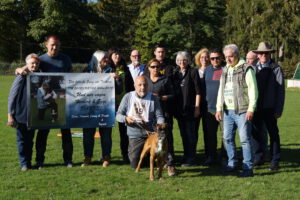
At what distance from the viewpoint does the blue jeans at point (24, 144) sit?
264 inches

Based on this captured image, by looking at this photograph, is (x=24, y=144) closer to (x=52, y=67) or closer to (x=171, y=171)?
(x=52, y=67)

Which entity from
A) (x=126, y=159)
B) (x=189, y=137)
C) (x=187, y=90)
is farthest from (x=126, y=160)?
(x=187, y=90)

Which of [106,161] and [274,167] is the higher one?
[106,161]

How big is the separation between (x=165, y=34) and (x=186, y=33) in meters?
3.45

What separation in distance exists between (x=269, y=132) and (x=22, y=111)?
4.46 metres

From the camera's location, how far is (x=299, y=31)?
46.5m

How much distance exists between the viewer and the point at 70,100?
282 inches

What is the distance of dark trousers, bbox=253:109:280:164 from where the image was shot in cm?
712

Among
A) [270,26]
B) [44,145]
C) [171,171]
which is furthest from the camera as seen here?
[270,26]

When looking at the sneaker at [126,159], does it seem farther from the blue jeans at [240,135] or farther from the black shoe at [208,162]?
the blue jeans at [240,135]

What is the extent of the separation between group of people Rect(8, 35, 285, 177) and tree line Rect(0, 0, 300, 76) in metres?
41.8

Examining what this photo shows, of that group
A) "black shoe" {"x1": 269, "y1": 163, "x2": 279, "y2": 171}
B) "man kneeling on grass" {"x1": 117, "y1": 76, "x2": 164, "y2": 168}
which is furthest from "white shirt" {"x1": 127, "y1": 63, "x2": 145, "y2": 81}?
"black shoe" {"x1": 269, "y1": 163, "x2": 279, "y2": 171}

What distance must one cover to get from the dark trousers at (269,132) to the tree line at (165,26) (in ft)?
136

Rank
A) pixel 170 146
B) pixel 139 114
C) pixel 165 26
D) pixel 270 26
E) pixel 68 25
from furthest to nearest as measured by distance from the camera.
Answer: pixel 165 26 < pixel 68 25 < pixel 270 26 < pixel 170 146 < pixel 139 114
